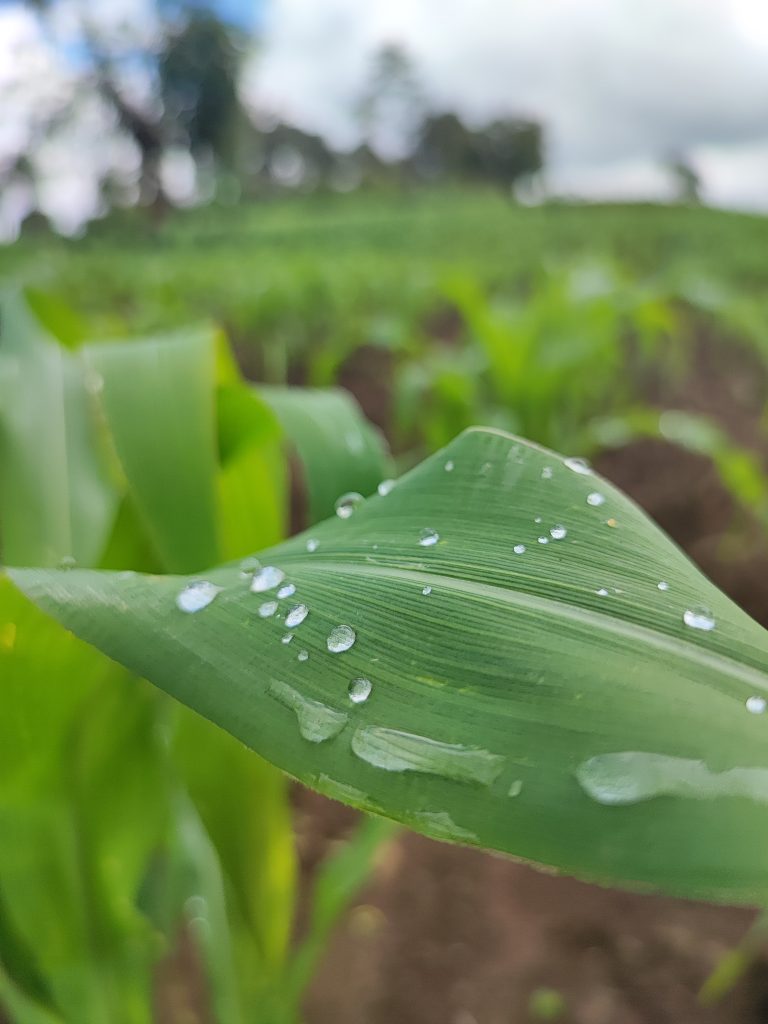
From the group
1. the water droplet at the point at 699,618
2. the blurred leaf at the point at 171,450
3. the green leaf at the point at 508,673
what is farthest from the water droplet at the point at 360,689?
the blurred leaf at the point at 171,450

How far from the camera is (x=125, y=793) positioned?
2.02 ft

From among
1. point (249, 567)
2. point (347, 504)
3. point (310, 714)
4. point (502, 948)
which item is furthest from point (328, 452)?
point (502, 948)

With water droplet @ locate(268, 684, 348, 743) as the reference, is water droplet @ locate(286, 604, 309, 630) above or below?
above

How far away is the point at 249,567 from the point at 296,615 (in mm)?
66

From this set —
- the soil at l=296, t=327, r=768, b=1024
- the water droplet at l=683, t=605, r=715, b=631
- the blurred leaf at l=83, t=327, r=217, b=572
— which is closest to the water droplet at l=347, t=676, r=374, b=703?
the water droplet at l=683, t=605, r=715, b=631

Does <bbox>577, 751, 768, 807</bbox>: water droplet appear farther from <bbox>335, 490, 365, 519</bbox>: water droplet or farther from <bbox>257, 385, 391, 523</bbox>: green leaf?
<bbox>257, 385, 391, 523</bbox>: green leaf

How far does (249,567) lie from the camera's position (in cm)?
36

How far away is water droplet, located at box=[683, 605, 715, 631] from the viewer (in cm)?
29

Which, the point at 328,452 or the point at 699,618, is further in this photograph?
the point at 328,452

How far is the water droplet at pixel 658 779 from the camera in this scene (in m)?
0.23

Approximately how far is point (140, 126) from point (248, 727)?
1600cm

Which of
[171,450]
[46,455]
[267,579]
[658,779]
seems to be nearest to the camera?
[658,779]

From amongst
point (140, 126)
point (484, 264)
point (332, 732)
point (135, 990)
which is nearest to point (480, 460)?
point (332, 732)

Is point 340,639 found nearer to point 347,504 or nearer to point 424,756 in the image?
point 424,756
